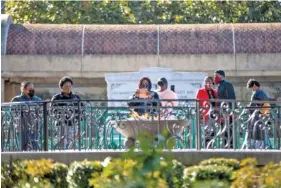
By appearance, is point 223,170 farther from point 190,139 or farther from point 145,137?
point 145,137

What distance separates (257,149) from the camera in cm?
1587

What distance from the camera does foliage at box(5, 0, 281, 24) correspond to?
3528cm

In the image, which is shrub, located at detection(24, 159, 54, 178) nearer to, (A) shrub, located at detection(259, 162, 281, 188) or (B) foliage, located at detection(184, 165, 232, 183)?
(B) foliage, located at detection(184, 165, 232, 183)

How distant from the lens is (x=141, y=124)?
1584cm

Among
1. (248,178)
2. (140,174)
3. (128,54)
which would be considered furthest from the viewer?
(128,54)

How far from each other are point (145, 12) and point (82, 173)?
23.3 meters

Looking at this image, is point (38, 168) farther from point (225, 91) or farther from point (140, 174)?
point (225, 91)

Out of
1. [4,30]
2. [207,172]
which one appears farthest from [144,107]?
[4,30]

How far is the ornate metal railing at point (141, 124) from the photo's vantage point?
1582 cm

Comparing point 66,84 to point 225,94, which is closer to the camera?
point 66,84

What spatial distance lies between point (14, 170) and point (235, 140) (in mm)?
3377

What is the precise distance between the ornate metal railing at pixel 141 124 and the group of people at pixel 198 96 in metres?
0.02

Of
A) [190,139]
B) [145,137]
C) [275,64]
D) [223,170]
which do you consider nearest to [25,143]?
[190,139]

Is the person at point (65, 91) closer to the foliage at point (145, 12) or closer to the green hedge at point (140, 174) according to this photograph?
the green hedge at point (140, 174)
